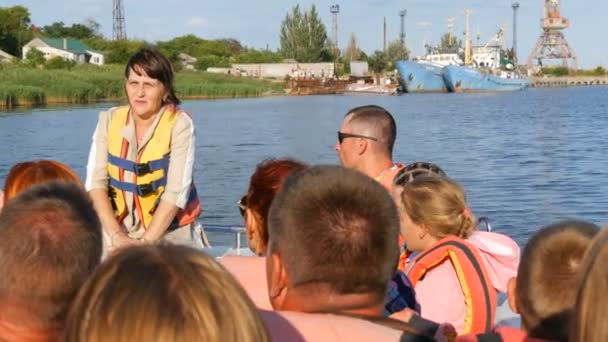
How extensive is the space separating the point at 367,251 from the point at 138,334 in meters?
0.81

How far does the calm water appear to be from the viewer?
1463 centimetres

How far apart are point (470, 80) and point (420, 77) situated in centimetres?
493

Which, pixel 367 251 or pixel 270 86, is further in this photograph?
pixel 270 86

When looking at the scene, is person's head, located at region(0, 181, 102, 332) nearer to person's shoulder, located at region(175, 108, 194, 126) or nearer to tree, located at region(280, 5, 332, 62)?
person's shoulder, located at region(175, 108, 194, 126)

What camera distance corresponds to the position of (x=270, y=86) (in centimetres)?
8688

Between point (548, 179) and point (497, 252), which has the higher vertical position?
point (497, 252)

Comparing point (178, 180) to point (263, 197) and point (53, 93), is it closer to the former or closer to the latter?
point (263, 197)

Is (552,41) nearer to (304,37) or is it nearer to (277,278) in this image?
(304,37)

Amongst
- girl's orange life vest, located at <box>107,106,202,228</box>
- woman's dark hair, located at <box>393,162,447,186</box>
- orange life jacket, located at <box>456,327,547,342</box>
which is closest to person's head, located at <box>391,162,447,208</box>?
woman's dark hair, located at <box>393,162,447,186</box>

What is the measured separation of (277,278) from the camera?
227cm

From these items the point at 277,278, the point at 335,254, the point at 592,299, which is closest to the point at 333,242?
the point at 335,254

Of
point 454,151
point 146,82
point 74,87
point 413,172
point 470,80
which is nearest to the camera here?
point 413,172

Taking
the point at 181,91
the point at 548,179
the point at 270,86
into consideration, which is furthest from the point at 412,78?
the point at 548,179

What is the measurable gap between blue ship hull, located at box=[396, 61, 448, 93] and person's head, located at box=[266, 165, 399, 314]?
83297 millimetres
